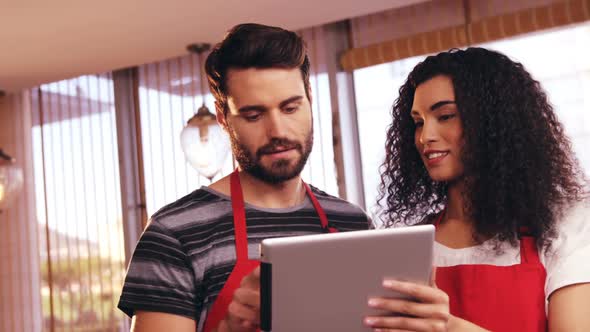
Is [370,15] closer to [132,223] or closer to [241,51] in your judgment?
[132,223]

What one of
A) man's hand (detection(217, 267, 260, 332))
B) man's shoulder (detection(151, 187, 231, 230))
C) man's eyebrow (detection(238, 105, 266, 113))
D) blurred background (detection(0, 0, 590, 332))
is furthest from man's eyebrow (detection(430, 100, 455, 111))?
blurred background (detection(0, 0, 590, 332))

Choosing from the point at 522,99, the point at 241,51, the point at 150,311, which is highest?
the point at 241,51

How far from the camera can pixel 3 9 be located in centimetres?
419

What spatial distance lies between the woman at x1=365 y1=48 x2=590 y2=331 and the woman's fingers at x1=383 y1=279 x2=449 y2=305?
15 centimetres

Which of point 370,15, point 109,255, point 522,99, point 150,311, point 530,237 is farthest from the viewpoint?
point 109,255

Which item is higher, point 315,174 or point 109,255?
point 315,174

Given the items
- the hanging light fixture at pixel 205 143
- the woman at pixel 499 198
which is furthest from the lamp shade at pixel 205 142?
the woman at pixel 499 198

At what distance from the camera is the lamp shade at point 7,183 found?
4309mm

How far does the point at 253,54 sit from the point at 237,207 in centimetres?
35

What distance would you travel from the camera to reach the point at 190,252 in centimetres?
170

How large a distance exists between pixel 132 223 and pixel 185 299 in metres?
4.49

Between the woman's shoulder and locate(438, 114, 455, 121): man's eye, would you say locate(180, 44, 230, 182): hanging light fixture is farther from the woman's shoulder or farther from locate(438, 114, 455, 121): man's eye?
locate(438, 114, 455, 121): man's eye

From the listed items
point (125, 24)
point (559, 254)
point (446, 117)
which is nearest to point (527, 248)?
point (559, 254)

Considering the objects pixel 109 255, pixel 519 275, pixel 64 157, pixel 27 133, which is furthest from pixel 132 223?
pixel 519 275
